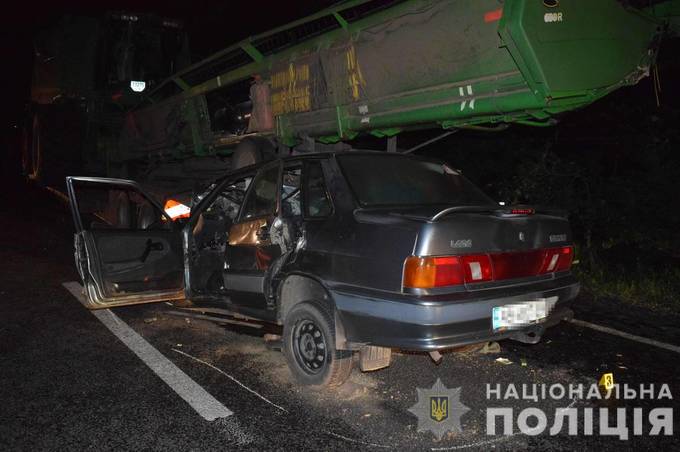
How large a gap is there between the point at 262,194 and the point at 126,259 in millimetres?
1907

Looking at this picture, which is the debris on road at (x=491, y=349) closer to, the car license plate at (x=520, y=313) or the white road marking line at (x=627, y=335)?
the white road marking line at (x=627, y=335)

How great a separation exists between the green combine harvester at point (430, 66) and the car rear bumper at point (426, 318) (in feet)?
5.27

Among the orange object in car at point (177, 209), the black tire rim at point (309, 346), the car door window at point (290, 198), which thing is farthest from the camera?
the orange object in car at point (177, 209)

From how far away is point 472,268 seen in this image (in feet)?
10.4

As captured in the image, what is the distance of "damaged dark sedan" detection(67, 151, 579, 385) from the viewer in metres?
3.07

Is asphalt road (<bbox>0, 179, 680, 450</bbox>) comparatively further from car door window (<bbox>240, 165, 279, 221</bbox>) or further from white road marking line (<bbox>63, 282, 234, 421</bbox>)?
car door window (<bbox>240, 165, 279, 221</bbox>)

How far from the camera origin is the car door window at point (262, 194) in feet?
14.1

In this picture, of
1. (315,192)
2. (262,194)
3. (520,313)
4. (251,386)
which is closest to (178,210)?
(262,194)

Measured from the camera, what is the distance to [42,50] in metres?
12.8

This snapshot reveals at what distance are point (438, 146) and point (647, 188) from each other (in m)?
5.61

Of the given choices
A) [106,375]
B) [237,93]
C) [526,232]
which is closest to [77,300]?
[106,375]

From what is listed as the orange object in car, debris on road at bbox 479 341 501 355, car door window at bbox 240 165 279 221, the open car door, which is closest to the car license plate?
debris on road at bbox 479 341 501 355

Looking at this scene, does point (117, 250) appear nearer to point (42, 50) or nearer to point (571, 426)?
point (571, 426)

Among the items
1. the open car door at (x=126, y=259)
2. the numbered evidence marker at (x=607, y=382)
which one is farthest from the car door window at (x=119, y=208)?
the numbered evidence marker at (x=607, y=382)
